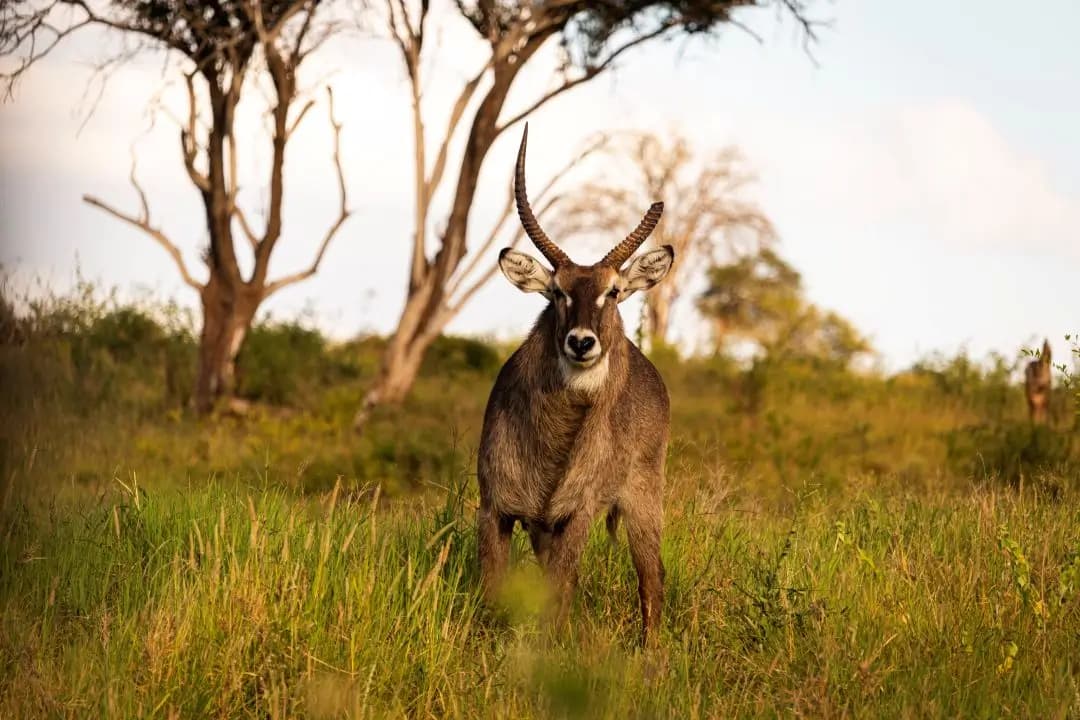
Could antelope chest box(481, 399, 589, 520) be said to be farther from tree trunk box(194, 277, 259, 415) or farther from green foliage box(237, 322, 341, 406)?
green foliage box(237, 322, 341, 406)

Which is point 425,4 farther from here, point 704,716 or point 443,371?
point 704,716

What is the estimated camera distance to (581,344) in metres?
4.71

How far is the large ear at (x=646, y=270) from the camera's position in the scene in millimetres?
5262

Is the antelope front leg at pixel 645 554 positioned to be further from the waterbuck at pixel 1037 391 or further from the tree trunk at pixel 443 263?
the tree trunk at pixel 443 263

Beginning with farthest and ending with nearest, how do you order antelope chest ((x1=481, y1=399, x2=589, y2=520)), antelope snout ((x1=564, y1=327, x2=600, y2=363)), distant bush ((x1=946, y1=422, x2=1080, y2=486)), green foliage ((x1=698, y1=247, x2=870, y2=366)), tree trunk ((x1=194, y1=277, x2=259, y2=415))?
green foliage ((x1=698, y1=247, x2=870, y2=366)) → tree trunk ((x1=194, y1=277, x2=259, y2=415)) → distant bush ((x1=946, y1=422, x2=1080, y2=486)) → antelope chest ((x1=481, y1=399, x2=589, y2=520)) → antelope snout ((x1=564, y1=327, x2=600, y2=363))

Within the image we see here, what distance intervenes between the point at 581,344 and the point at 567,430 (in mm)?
467

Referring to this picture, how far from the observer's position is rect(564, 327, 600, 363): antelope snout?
4707 millimetres

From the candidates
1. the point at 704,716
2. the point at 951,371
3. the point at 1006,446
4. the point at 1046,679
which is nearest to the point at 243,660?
the point at 704,716

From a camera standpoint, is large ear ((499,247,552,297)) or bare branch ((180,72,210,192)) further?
bare branch ((180,72,210,192))

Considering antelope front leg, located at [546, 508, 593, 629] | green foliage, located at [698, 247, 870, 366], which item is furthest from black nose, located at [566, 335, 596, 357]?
green foliage, located at [698, 247, 870, 366]

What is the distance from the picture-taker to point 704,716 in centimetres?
384

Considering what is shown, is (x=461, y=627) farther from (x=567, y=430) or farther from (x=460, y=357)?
(x=460, y=357)

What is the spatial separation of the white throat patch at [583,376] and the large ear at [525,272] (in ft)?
1.15

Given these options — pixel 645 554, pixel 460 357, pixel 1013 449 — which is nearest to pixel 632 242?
pixel 645 554
